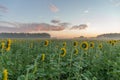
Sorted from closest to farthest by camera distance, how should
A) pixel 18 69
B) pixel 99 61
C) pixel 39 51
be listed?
pixel 18 69, pixel 99 61, pixel 39 51

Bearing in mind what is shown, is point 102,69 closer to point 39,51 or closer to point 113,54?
point 113,54

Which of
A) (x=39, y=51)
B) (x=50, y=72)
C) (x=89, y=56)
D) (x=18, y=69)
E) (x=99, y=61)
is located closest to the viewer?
(x=50, y=72)

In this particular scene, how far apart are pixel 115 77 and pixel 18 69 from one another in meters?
1.77

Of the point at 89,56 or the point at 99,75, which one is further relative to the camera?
the point at 89,56

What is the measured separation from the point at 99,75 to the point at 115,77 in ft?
2.18

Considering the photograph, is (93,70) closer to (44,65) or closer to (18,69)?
(44,65)

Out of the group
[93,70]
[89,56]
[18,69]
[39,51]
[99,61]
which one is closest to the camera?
[18,69]

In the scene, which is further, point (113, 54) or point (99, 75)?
point (113, 54)

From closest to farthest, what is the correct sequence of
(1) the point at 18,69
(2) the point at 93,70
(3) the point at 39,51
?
(1) the point at 18,69 → (2) the point at 93,70 → (3) the point at 39,51

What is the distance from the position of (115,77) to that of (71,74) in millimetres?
795

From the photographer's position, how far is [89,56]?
6516 mm

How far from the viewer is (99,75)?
5293mm

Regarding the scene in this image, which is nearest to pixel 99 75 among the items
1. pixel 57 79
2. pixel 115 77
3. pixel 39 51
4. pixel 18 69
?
pixel 115 77

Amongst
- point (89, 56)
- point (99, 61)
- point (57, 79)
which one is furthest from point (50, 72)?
point (89, 56)
